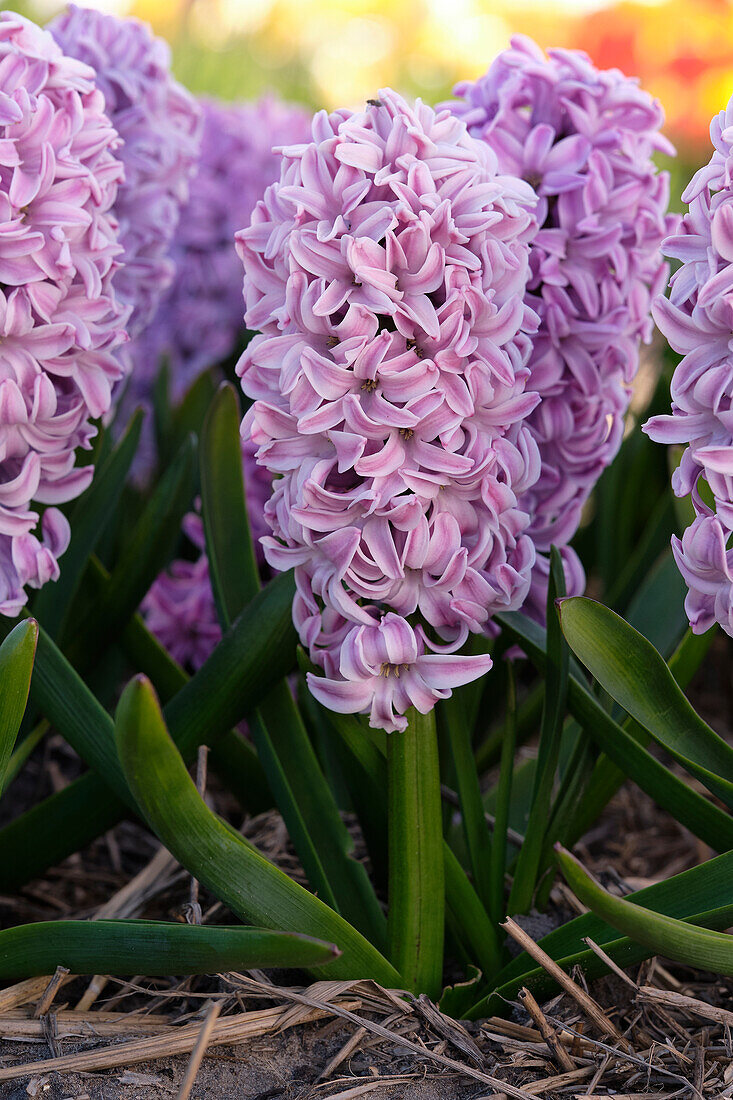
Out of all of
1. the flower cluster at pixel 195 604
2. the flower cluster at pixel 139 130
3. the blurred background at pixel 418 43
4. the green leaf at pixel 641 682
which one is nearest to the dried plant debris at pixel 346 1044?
the green leaf at pixel 641 682

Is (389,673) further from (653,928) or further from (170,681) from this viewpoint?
(170,681)

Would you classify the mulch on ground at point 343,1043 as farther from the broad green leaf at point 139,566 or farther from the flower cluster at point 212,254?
the flower cluster at point 212,254

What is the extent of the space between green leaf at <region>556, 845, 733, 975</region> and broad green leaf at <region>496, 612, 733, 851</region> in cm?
18

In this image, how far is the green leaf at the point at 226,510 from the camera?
131 centimetres

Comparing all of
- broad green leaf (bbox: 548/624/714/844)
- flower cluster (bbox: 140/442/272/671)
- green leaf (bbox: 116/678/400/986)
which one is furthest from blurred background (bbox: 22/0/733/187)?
green leaf (bbox: 116/678/400/986)

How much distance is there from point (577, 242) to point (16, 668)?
2.46ft

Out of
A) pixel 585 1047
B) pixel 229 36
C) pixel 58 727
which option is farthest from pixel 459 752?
pixel 229 36

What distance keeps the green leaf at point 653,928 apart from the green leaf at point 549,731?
25cm

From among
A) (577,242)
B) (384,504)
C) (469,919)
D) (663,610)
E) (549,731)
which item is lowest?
(469,919)

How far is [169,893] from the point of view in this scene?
1464 mm

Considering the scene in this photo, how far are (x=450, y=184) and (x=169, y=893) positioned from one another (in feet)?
3.25

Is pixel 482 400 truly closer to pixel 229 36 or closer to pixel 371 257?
pixel 371 257

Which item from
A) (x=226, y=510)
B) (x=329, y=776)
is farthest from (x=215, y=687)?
(x=329, y=776)

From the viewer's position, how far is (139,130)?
1560 mm
